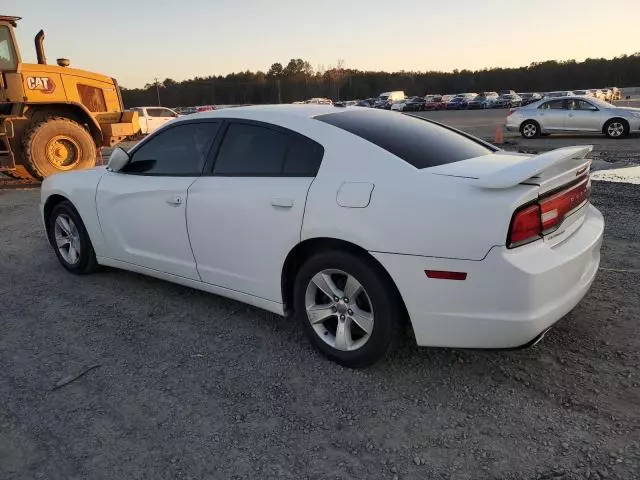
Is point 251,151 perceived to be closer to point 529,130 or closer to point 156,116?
point 529,130

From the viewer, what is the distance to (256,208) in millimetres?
3328

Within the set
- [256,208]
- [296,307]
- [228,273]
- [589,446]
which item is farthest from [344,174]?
[589,446]

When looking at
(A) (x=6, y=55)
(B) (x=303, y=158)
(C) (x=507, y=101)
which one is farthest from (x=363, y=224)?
(C) (x=507, y=101)

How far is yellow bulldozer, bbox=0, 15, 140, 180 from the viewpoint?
10000 millimetres

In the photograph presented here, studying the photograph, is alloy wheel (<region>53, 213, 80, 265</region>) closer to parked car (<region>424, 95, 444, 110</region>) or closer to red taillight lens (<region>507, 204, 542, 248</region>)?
red taillight lens (<region>507, 204, 542, 248</region>)

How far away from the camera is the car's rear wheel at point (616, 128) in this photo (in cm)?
1520

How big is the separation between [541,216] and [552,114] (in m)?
15.4

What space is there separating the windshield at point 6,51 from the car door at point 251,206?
28.4 ft

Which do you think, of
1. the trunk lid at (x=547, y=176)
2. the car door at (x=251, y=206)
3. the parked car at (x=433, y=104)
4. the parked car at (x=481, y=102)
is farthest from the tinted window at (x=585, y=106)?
the parked car at (x=433, y=104)

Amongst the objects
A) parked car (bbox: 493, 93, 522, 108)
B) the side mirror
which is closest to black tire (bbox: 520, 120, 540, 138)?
the side mirror

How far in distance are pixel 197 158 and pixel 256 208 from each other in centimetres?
82

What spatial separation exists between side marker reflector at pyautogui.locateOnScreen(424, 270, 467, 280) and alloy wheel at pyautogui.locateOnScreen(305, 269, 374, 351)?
407 mm

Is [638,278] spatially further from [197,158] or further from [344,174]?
[197,158]

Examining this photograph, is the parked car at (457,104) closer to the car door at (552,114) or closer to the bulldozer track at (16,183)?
the car door at (552,114)
